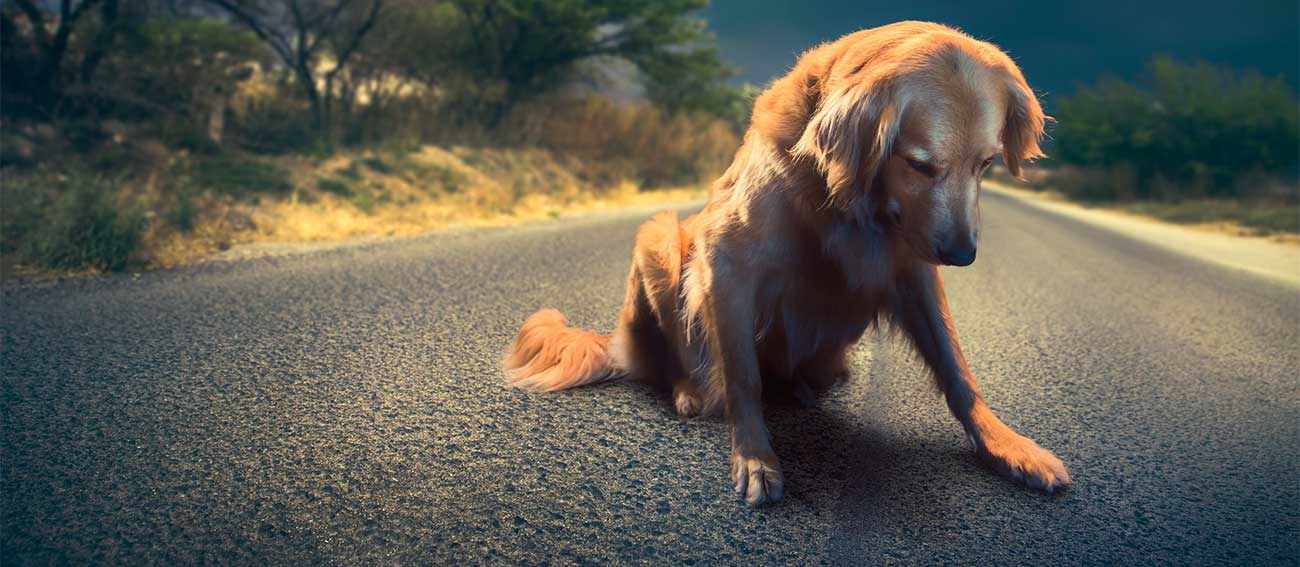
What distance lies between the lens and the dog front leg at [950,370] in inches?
77.9

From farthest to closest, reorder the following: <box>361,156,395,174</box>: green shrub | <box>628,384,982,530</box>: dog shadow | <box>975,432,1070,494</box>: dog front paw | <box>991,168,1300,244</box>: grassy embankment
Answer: <box>991,168,1300,244</box>: grassy embankment
<box>361,156,395,174</box>: green shrub
<box>975,432,1070,494</box>: dog front paw
<box>628,384,982,530</box>: dog shadow

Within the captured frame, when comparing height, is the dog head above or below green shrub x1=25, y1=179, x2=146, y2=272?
above

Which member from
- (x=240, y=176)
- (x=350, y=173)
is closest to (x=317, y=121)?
(x=350, y=173)

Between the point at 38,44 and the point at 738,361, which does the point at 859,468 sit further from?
the point at 38,44

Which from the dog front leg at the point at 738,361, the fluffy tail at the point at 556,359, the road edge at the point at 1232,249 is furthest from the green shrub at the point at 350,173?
the road edge at the point at 1232,249

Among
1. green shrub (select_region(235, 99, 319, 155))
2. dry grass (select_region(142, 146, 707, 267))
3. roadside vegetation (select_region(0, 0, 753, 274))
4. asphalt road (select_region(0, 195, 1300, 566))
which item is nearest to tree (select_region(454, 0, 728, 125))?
roadside vegetation (select_region(0, 0, 753, 274))

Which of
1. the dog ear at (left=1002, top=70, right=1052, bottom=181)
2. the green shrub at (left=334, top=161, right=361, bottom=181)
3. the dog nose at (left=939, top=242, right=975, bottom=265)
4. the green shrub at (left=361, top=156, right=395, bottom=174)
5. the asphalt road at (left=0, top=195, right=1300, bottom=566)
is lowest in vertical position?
the asphalt road at (left=0, top=195, right=1300, bottom=566)

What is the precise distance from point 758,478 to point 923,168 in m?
0.88

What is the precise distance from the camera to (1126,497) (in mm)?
1862

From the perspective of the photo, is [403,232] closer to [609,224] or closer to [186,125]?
[609,224]

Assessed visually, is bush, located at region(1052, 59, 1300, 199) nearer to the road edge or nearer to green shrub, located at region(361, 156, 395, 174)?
the road edge

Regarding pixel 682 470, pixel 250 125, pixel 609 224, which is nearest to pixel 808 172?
pixel 682 470

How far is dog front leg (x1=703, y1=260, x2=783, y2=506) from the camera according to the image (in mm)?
1938

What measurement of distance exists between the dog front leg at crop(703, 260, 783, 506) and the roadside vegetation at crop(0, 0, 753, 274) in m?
0.68
